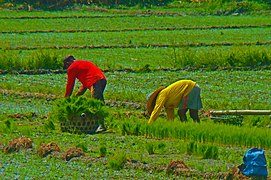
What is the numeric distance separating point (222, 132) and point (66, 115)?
2224mm

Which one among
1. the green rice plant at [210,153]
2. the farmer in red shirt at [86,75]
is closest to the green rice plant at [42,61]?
the farmer in red shirt at [86,75]

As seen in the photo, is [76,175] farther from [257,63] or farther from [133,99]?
[257,63]

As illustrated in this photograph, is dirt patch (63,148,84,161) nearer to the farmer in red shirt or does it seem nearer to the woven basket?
the woven basket

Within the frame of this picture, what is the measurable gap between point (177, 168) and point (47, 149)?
190 cm

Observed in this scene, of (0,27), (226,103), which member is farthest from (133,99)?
(0,27)

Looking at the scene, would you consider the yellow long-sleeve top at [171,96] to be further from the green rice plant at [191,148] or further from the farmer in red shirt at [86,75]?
the green rice plant at [191,148]

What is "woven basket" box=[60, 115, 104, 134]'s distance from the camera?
38.1 feet

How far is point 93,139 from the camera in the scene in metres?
11.1

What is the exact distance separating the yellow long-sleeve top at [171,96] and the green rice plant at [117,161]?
2270 millimetres

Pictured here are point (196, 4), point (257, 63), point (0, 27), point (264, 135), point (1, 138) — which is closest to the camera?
point (264, 135)

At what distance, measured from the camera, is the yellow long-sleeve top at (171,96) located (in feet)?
37.9

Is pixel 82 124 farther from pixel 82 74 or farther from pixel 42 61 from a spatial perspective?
pixel 42 61

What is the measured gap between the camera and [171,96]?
1166 cm

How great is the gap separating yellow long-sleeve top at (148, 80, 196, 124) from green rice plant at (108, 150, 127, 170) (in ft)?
7.45
